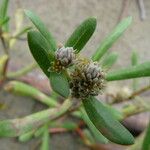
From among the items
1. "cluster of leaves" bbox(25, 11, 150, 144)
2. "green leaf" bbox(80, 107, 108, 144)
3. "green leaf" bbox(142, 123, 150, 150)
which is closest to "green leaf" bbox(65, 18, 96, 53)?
"cluster of leaves" bbox(25, 11, 150, 144)

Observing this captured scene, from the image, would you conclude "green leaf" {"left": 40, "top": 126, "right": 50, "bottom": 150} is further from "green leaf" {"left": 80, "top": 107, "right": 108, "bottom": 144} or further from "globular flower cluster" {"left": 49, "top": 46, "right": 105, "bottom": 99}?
"globular flower cluster" {"left": 49, "top": 46, "right": 105, "bottom": 99}

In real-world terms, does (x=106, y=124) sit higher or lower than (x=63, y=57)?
lower

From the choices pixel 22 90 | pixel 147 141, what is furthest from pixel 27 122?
pixel 22 90

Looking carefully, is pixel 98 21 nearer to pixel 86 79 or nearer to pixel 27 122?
pixel 27 122

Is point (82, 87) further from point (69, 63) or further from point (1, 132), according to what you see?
point (1, 132)

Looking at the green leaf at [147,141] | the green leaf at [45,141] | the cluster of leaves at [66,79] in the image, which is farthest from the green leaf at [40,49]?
the green leaf at [45,141]

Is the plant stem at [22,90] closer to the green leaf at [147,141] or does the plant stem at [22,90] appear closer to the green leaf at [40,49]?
the green leaf at [147,141]
